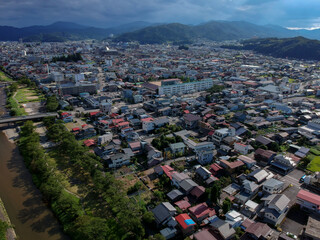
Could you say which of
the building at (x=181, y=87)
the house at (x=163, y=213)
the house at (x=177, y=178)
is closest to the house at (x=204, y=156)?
the house at (x=177, y=178)

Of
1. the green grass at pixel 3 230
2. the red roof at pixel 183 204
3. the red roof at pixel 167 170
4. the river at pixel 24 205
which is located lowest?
the river at pixel 24 205

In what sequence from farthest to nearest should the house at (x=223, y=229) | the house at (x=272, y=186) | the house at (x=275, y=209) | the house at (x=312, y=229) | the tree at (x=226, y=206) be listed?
the house at (x=272, y=186) < the tree at (x=226, y=206) < the house at (x=275, y=209) < the house at (x=223, y=229) < the house at (x=312, y=229)

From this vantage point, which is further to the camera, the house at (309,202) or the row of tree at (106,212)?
the house at (309,202)

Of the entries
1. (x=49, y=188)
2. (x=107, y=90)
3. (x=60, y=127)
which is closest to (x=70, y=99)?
(x=107, y=90)

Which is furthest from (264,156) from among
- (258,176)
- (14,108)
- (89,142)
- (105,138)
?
(14,108)

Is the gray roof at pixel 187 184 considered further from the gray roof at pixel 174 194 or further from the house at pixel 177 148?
the house at pixel 177 148

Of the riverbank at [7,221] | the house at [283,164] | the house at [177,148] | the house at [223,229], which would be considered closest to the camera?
the house at [223,229]

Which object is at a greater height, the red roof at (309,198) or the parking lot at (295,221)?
the red roof at (309,198)
